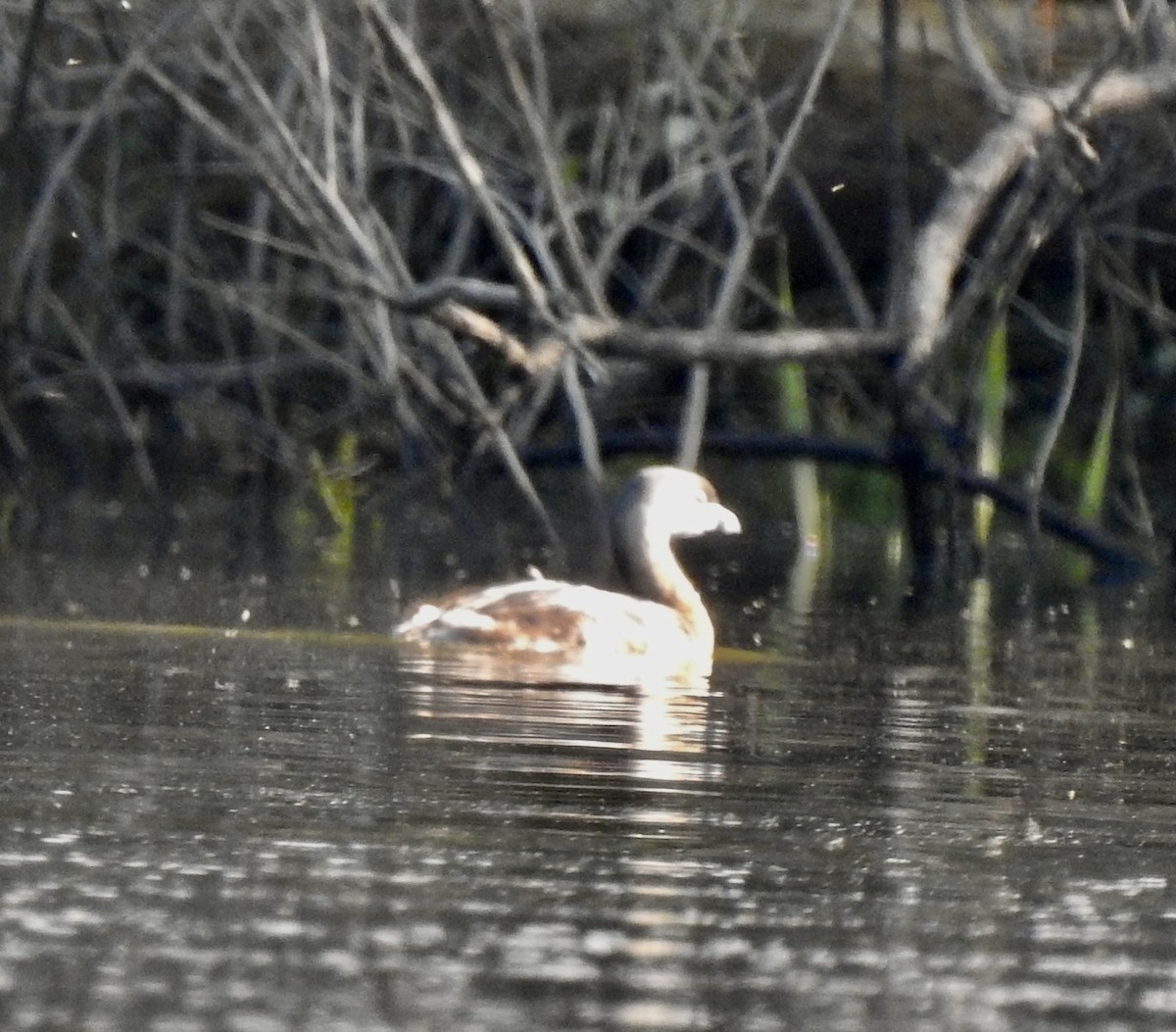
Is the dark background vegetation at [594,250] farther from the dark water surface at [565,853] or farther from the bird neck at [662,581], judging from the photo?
the dark water surface at [565,853]

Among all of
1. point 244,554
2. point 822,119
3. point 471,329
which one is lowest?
point 244,554

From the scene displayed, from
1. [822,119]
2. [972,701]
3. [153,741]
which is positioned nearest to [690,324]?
[822,119]

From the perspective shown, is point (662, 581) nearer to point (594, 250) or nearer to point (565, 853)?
point (565, 853)

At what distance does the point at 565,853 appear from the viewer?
15.3 feet

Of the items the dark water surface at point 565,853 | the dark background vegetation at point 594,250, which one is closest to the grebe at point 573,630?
the dark water surface at point 565,853

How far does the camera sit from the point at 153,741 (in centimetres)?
584

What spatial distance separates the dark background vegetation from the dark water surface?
153 inches

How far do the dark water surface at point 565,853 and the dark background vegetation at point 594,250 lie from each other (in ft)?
12.8

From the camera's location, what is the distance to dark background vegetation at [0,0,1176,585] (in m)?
11.5

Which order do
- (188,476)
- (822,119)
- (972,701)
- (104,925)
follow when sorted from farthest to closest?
(188,476)
(822,119)
(972,701)
(104,925)

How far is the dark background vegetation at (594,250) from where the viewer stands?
11461mm

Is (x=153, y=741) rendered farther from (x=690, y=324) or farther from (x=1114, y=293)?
(x=690, y=324)

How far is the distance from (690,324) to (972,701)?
7778 mm

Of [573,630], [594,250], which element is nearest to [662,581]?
[573,630]
